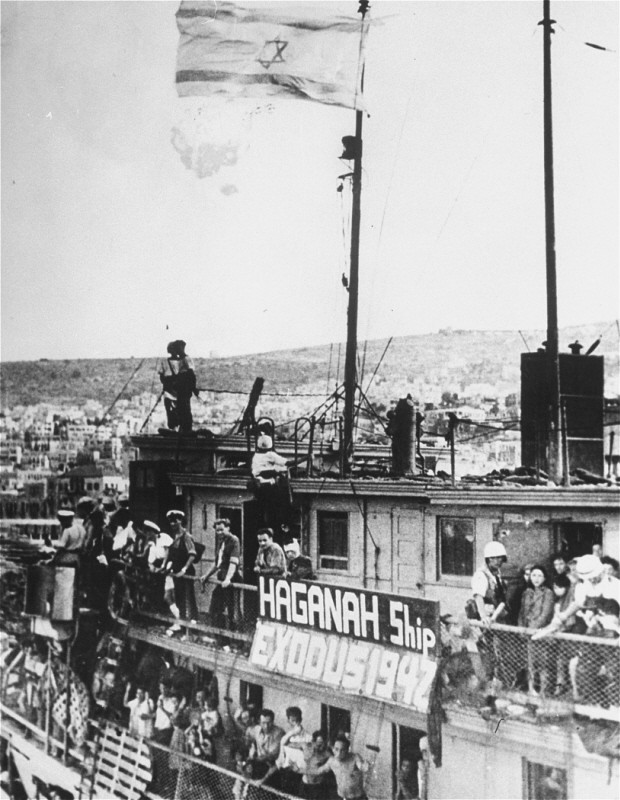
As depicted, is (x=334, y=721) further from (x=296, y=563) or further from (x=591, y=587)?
(x=591, y=587)

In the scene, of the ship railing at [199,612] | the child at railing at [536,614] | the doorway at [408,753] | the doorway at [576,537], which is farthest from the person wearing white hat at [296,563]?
the doorway at [576,537]

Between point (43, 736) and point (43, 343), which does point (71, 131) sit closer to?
point (43, 343)

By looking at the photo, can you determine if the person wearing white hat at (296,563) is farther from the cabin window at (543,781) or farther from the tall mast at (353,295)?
the cabin window at (543,781)

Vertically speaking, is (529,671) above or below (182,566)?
below

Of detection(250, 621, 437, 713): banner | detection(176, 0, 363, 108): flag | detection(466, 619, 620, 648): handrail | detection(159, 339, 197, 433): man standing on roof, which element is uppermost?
detection(176, 0, 363, 108): flag

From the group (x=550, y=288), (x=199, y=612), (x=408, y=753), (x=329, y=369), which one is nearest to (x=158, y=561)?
(x=199, y=612)

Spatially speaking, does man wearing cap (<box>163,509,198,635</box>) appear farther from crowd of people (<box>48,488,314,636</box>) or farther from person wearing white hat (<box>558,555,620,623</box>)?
person wearing white hat (<box>558,555,620,623</box>)

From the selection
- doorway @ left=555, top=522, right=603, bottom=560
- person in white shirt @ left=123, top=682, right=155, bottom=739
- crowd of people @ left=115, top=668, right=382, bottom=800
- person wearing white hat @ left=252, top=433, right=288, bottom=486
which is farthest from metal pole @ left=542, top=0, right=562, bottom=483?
person in white shirt @ left=123, top=682, right=155, bottom=739
